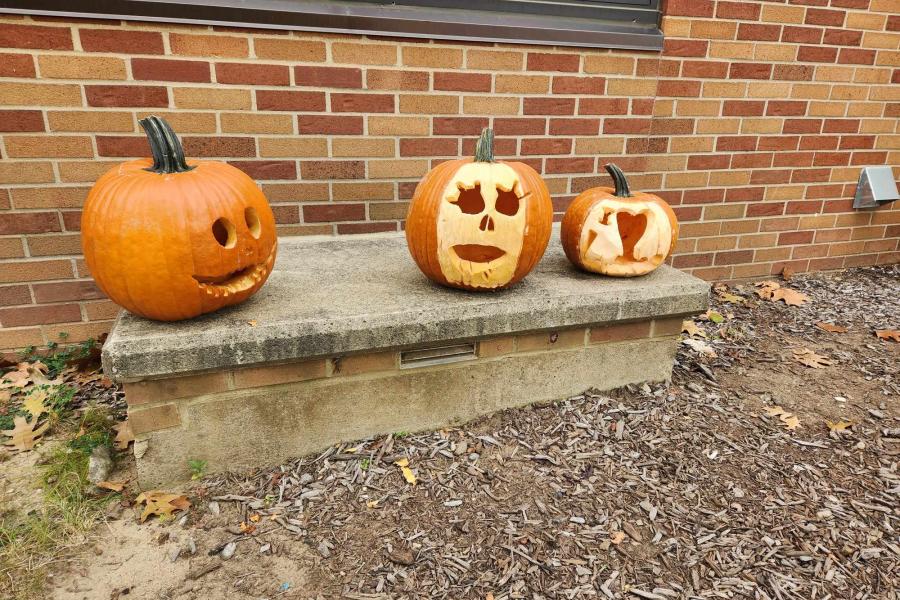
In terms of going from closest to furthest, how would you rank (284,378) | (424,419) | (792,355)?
(284,378)
(424,419)
(792,355)

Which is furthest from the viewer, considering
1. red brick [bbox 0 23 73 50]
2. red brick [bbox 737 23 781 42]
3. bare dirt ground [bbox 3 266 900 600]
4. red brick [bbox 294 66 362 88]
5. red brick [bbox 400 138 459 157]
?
red brick [bbox 737 23 781 42]

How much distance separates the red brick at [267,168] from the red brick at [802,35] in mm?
3029

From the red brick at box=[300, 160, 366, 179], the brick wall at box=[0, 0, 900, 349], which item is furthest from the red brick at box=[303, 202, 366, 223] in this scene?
the red brick at box=[300, 160, 366, 179]

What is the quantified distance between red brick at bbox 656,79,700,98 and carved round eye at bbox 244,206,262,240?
8.25ft

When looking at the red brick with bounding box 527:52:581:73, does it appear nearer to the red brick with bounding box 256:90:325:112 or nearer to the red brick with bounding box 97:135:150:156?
the red brick with bounding box 256:90:325:112

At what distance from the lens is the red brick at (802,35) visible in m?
3.64

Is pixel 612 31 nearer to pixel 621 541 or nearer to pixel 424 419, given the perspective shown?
pixel 424 419

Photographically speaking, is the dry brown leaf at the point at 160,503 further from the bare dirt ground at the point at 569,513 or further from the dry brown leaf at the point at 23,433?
the dry brown leaf at the point at 23,433

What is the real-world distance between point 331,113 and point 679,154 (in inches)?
83.1

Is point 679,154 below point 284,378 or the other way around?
the other way around

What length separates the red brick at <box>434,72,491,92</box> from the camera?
3031 mm

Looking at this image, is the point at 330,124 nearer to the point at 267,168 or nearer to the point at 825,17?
the point at 267,168

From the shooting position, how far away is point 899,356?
3133mm

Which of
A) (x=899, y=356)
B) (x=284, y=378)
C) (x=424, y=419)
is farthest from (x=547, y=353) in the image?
(x=899, y=356)
